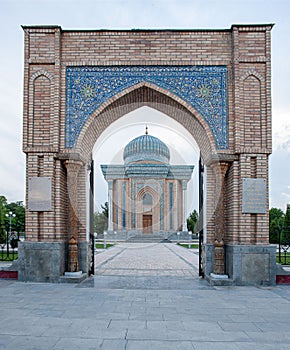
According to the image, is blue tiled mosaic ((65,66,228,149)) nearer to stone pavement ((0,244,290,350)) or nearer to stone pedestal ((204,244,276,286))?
stone pedestal ((204,244,276,286))

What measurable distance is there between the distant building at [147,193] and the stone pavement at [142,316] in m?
19.9

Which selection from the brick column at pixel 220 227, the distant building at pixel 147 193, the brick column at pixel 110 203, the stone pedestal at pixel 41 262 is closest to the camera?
the stone pedestal at pixel 41 262

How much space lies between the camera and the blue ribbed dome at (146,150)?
27.7 m

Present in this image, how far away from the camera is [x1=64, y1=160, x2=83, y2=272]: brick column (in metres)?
6.82

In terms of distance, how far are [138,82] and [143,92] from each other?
29 cm

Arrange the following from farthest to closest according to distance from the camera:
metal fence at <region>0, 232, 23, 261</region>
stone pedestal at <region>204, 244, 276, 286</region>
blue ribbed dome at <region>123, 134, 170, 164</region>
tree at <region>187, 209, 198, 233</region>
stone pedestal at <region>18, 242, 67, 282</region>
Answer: tree at <region>187, 209, 198, 233</region>, blue ribbed dome at <region>123, 134, 170, 164</region>, metal fence at <region>0, 232, 23, 261</region>, stone pedestal at <region>18, 242, 67, 282</region>, stone pedestal at <region>204, 244, 276, 286</region>

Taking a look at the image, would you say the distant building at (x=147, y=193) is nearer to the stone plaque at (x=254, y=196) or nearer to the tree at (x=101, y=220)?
the tree at (x=101, y=220)

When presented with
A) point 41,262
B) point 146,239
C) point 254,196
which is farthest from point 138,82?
point 146,239

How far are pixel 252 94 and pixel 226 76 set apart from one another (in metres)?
0.56

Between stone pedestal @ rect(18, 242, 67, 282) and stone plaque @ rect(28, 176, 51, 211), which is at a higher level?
stone plaque @ rect(28, 176, 51, 211)

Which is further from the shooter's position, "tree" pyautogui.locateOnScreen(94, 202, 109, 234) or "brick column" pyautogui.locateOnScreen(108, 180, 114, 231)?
"tree" pyautogui.locateOnScreen(94, 202, 109, 234)

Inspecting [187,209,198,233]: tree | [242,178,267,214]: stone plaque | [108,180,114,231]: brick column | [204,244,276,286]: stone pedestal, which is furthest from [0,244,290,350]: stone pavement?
[187,209,198,233]: tree

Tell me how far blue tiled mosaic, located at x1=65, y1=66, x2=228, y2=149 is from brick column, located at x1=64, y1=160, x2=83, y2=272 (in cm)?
39

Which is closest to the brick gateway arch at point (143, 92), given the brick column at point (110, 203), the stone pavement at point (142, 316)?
the stone pavement at point (142, 316)
